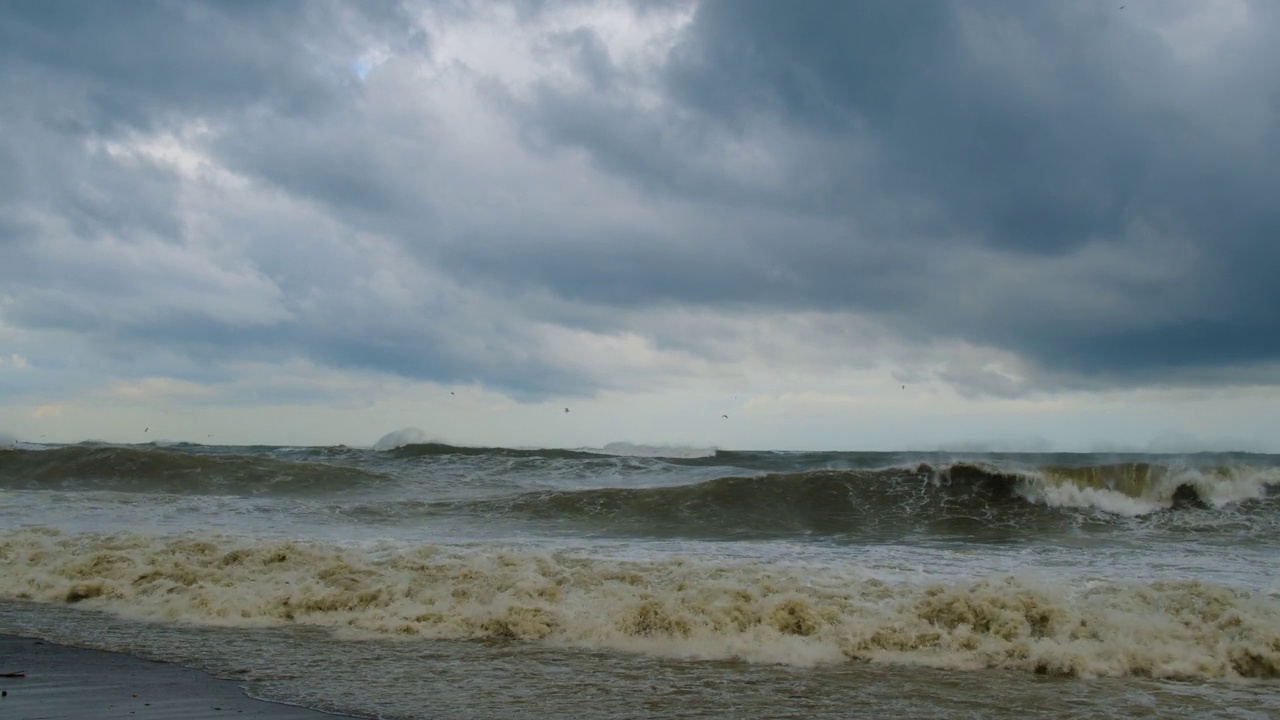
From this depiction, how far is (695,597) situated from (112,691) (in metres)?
4.70

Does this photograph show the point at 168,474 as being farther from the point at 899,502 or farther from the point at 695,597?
the point at 695,597

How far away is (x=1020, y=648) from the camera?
23.3 feet

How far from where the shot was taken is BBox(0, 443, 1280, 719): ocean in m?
6.03

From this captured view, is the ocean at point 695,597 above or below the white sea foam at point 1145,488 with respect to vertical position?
below

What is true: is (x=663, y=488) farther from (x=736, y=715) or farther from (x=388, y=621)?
(x=736, y=715)

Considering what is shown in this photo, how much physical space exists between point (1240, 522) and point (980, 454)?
1147 cm

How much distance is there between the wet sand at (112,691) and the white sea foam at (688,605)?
1.75 meters

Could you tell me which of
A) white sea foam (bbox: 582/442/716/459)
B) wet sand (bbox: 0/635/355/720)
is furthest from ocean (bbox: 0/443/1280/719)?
white sea foam (bbox: 582/442/716/459)

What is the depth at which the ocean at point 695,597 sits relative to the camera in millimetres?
6027

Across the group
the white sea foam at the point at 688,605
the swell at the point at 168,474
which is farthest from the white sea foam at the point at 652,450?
the white sea foam at the point at 688,605

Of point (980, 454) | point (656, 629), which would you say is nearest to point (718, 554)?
point (656, 629)

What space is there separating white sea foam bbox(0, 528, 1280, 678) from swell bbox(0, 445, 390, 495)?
36.6ft

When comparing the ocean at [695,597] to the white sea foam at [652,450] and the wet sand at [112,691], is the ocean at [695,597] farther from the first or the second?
the white sea foam at [652,450]

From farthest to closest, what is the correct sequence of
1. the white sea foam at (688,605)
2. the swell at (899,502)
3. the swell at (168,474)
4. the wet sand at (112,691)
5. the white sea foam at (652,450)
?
the white sea foam at (652,450) < the swell at (168,474) < the swell at (899,502) < the white sea foam at (688,605) < the wet sand at (112,691)
